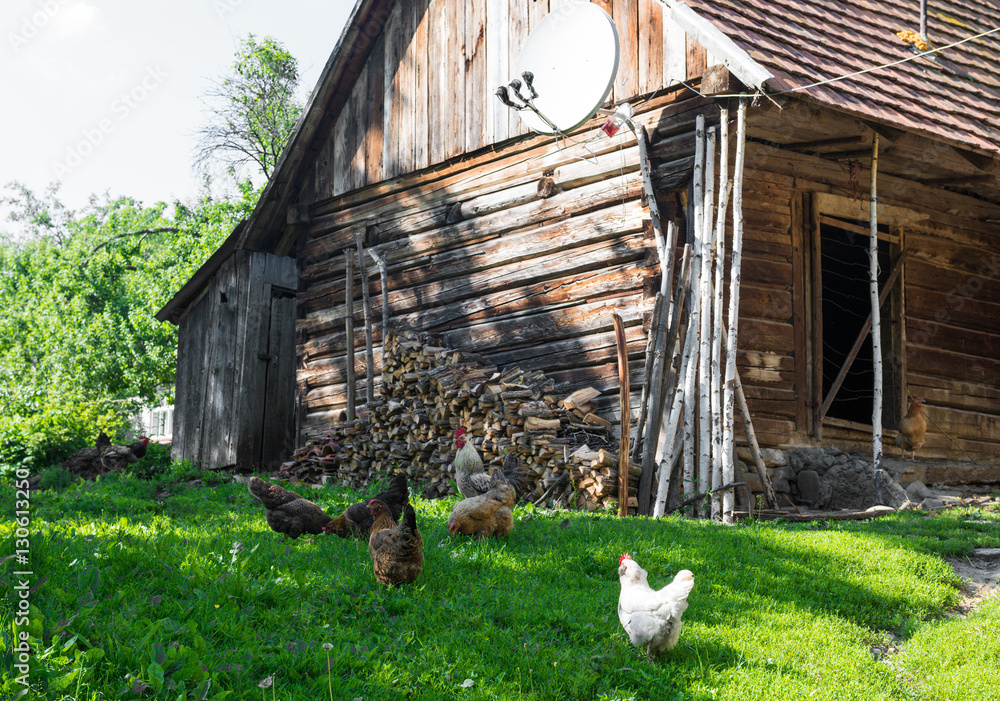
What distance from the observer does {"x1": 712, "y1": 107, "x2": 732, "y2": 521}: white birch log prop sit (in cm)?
755

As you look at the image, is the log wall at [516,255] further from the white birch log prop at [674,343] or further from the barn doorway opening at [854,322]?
the barn doorway opening at [854,322]

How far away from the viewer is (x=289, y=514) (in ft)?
20.4

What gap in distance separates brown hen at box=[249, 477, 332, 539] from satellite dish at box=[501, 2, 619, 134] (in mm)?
4527

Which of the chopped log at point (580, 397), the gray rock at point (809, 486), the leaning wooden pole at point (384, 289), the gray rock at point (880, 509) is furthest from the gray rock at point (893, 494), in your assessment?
the leaning wooden pole at point (384, 289)

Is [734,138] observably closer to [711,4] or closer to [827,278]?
[711,4]

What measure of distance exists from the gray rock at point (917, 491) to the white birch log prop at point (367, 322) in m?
6.45

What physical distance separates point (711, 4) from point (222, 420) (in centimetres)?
859

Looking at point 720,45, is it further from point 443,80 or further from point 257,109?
point 257,109

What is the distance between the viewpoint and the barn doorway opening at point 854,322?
9.96 meters

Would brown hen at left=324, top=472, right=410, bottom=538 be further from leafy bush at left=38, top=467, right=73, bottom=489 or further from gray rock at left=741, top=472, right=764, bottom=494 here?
leafy bush at left=38, top=467, right=73, bottom=489

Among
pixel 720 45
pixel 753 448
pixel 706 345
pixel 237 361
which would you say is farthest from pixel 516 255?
pixel 237 361

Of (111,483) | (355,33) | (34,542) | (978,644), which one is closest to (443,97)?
(355,33)

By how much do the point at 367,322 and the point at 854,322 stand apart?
709cm

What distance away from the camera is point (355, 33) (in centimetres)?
1191
